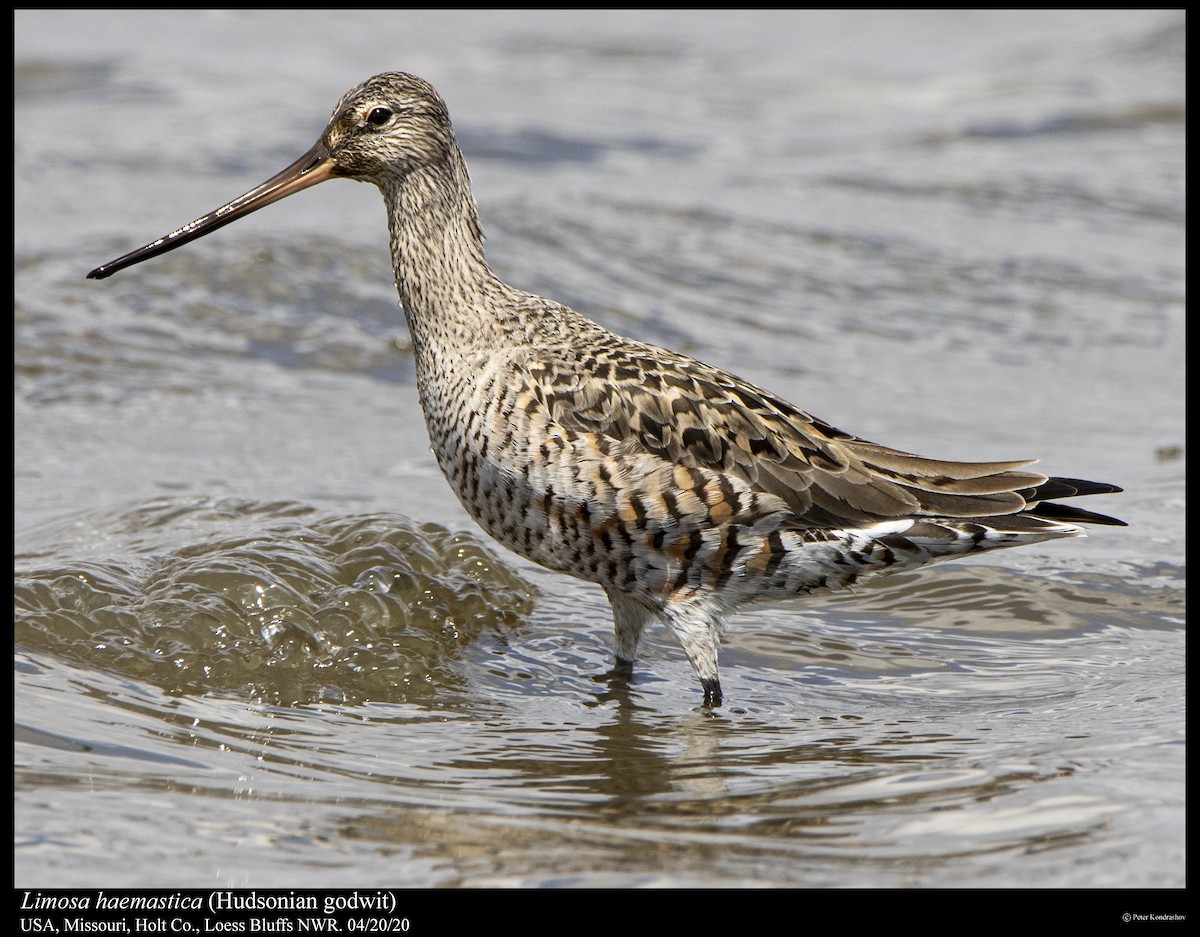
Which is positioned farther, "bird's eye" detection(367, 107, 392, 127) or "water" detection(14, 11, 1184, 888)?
"bird's eye" detection(367, 107, 392, 127)

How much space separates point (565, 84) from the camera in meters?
18.2

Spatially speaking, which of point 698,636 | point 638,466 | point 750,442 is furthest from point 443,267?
point 698,636

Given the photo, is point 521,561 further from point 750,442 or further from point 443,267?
point 750,442

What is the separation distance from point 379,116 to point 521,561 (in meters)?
2.28

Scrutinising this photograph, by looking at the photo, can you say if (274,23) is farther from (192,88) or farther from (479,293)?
(479,293)

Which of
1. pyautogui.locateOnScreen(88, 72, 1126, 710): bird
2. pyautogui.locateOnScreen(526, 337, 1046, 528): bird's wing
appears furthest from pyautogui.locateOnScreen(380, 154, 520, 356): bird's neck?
pyautogui.locateOnScreen(526, 337, 1046, 528): bird's wing

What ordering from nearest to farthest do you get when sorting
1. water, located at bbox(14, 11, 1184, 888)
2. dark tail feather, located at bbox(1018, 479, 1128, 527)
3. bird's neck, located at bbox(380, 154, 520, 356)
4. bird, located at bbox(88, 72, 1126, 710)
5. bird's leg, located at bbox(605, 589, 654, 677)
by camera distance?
1. water, located at bbox(14, 11, 1184, 888)
2. bird, located at bbox(88, 72, 1126, 710)
3. dark tail feather, located at bbox(1018, 479, 1128, 527)
4. bird's neck, located at bbox(380, 154, 520, 356)
5. bird's leg, located at bbox(605, 589, 654, 677)

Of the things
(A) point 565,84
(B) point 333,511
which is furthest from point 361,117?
(A) point 565,84

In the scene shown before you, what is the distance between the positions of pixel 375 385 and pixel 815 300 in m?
3.69

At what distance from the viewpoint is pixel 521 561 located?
25.7ft

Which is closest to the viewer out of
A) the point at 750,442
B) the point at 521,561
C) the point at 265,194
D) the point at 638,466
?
the point at 638,466

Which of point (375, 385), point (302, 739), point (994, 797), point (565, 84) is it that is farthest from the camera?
point (565, 84)

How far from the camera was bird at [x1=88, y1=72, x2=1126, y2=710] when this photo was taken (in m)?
6.13

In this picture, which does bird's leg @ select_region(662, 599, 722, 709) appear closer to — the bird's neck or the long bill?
the bird's neck
